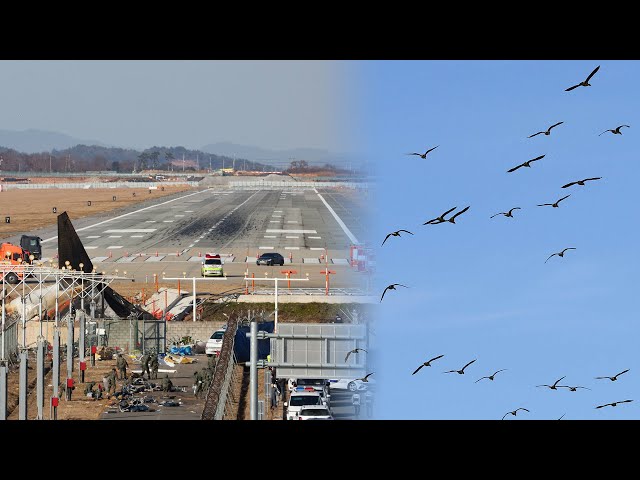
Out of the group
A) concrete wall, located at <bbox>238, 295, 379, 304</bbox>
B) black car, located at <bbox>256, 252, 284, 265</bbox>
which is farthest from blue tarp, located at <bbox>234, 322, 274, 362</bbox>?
black car, located at <bbox>256, 252, 284, 265</bbox>

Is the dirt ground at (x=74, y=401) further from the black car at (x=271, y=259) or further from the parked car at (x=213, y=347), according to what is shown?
the black car at (x=271, y=259)

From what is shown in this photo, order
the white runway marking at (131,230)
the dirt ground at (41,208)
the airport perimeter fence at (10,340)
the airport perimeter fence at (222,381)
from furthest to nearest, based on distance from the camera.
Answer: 1. the dirt ground at (41,208)
2. the white runway marking at (131,230)
3. the airport perimeter fence at (10,340)
4. the airport perimeter fence at (222,381)

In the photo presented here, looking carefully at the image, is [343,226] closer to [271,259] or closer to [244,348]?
[271,259]

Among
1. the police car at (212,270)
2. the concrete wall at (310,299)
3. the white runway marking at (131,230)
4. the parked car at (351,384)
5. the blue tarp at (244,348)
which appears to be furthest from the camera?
the white runway marking at (131,230)

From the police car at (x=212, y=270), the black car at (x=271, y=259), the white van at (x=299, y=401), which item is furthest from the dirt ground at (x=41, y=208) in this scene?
the white van at (x=299, y=401)

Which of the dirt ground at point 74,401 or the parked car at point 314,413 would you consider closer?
the parked car at point 314,413
